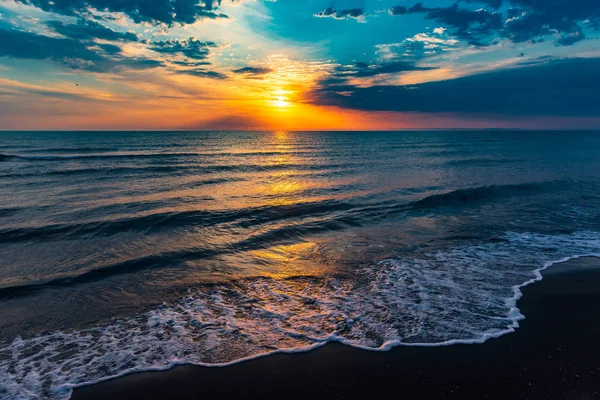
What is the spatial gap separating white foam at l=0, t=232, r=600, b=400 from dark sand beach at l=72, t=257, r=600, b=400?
286 millimetres

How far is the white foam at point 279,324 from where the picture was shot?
603 cm

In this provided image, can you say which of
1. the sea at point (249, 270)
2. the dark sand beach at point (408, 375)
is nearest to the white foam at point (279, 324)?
the sea at point (249, 270)

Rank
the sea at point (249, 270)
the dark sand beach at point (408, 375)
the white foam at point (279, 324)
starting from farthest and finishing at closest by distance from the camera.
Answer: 1. the sea at point (249, 270)
2. the white foam at point (279, 324)
3. the dark sand beach at point (408, 375)

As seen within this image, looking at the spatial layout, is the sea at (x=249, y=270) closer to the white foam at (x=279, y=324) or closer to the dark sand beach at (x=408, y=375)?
the white foam at (x=279, y=324)

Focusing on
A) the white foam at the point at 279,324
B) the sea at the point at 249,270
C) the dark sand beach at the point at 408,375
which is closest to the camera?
the dark sand beach at the point at 408,375

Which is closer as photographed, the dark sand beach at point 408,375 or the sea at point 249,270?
the dark sand beach at point 408,375

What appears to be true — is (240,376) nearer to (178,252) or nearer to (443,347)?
(443,347)

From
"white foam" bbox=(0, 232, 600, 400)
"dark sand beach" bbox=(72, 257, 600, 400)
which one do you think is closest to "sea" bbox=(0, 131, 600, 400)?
"white foam" bbox=(0, 232, 600, 400)

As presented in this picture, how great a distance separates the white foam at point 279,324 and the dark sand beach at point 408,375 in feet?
0.94

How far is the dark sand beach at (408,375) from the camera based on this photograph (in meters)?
5.12

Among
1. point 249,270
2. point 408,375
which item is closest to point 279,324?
point 408,375

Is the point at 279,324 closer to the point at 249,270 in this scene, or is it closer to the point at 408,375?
the point at 408,375

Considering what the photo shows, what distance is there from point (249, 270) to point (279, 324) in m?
3.44

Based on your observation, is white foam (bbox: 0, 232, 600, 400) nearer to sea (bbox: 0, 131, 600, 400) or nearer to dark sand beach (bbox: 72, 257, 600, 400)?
sea (bbox: 0, 131, 600, 400)
